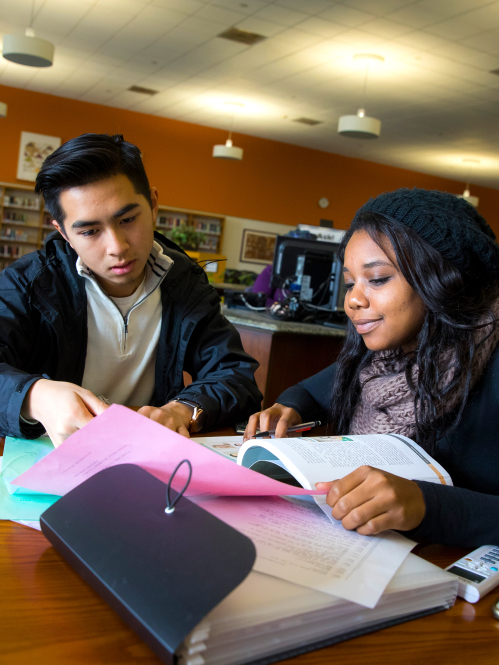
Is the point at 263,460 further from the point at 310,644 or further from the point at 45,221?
the point at 45,221

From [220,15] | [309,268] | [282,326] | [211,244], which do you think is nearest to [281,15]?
[220,15]

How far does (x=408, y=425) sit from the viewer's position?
1.12 metres

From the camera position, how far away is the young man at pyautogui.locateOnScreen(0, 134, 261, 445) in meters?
1.25

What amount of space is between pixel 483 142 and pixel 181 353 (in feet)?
28.0

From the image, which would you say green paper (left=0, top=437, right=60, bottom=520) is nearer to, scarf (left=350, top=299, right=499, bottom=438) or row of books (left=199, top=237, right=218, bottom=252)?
scarf (left=350, top=299, right=499, bottom=438)

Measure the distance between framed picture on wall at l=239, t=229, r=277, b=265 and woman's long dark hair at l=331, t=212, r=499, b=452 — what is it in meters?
9.76

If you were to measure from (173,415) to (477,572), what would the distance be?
0.64 metres

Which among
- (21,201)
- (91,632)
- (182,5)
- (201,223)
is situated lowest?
(91,632)

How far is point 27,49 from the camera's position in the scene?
5.16 meters

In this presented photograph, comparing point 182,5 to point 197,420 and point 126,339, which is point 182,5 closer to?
point 126,339

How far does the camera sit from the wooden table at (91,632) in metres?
0.47

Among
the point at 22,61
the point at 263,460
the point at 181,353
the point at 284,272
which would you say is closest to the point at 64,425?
the point at 263,460

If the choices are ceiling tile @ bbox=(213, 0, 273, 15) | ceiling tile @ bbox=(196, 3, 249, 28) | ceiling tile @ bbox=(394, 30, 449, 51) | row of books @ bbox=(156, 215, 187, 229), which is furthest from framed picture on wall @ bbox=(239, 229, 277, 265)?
ceiling tile @ bbox=(213, 0, 273, 15)

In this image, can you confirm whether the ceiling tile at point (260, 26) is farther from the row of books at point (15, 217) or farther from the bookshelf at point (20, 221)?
the row of books at point (15, 217)
